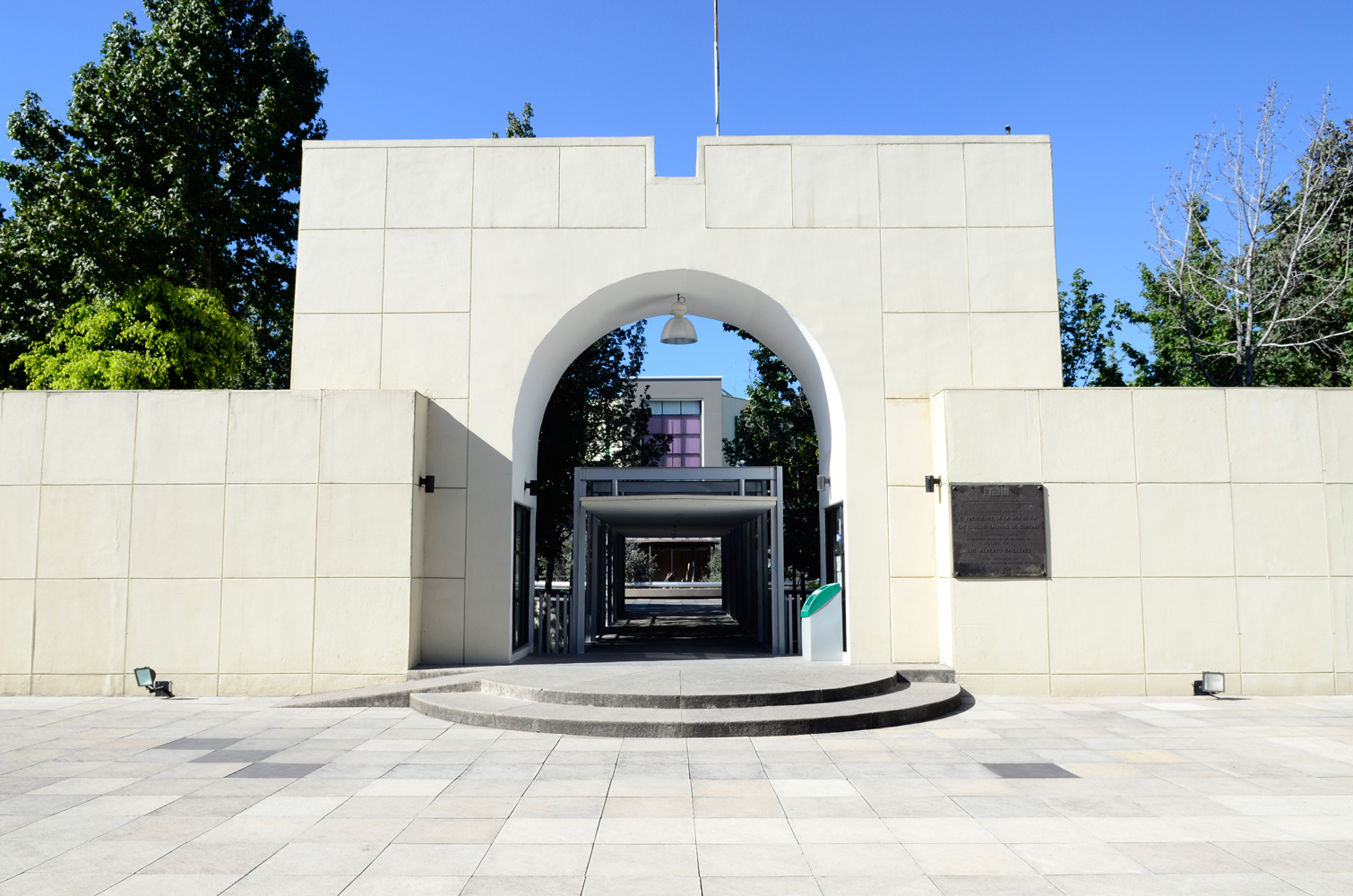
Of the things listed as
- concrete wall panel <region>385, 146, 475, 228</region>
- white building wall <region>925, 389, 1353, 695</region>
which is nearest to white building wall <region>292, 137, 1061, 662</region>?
concrete wall panel <region>385, 146, 475, 228</region>

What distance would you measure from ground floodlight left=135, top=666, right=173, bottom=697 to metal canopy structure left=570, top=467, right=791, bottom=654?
5265 millimetres

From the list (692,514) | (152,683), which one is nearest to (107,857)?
(152,683)

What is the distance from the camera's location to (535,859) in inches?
207

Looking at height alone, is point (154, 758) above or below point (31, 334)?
below

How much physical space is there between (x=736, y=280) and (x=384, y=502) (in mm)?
5305

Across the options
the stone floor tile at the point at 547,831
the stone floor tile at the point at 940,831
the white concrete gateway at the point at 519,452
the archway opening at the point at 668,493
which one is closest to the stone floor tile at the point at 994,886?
the stone floor tile at the point at 940,831

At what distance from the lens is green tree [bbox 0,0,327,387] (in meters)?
20.2

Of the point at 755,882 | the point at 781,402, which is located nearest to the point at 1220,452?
the point at 755,882

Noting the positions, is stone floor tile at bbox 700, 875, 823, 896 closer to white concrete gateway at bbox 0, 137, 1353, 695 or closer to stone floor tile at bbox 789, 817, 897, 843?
stone floor tile at bbox 789, 817, 897, 843

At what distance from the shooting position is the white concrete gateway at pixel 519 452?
11461 millimetres

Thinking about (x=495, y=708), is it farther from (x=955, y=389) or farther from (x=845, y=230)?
(x=845, y=230)

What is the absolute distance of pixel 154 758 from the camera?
787 centimetres

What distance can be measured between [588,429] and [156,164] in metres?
11.6

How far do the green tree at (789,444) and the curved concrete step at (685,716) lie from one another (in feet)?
40.6
